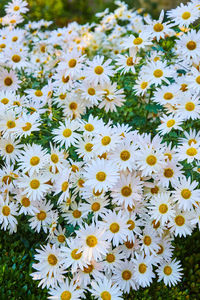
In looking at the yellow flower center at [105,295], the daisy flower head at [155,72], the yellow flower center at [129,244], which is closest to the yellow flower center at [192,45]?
the daisy flower head at [155,72]

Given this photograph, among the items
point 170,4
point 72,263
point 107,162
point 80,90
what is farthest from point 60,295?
point 170,4

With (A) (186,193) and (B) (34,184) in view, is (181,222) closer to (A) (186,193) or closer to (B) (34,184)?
(A) (186,193)

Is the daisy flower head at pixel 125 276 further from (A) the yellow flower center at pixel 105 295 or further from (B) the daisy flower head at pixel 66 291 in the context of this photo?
(B) the daisy flower head at pixel 66 291

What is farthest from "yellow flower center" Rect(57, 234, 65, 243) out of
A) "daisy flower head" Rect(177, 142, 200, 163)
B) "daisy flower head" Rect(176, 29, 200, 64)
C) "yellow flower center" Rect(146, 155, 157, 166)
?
"daisy flower head" Rect(176, 29, 200, 64)

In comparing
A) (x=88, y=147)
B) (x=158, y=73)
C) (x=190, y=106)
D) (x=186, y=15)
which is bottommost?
(x=88, y=147)

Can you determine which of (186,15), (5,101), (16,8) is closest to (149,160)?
(5,101)

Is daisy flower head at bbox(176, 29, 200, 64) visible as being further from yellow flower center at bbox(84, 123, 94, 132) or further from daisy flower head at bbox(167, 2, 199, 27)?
yellow flower center at bbox(84, 123, 94, 132)

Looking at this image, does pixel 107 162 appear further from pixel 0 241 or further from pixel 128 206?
pixel 0 241
